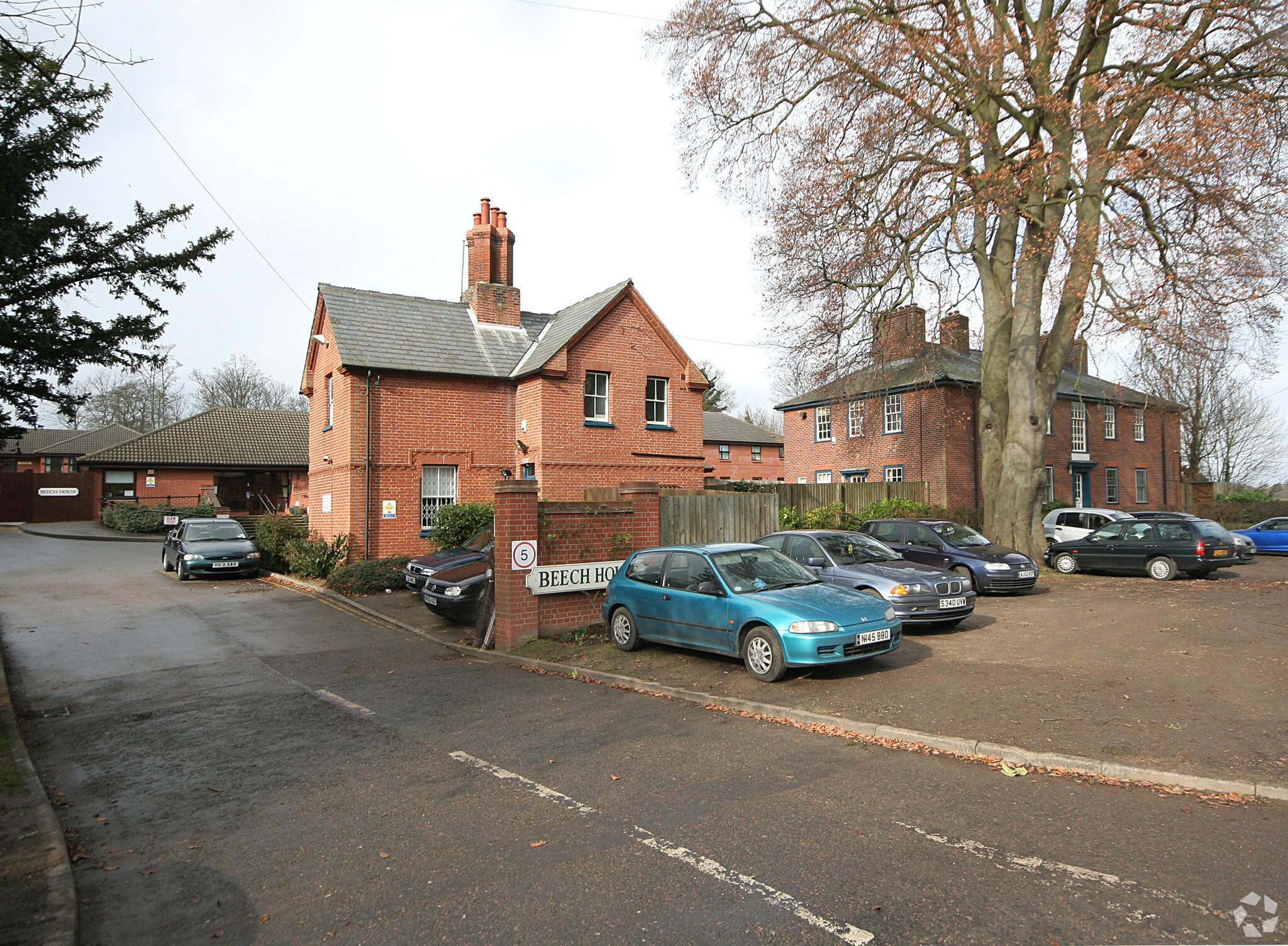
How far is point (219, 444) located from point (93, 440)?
23.6 meters

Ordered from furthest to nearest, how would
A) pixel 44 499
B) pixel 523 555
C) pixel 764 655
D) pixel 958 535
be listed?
pixel 44 499 → pixel 958 535 → pixel 523 555 → pixel 764 655

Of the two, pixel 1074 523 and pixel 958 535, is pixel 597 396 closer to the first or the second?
pixel 958 535

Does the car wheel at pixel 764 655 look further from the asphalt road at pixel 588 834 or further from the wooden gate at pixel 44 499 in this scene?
the wooden gate at pixel 44 499

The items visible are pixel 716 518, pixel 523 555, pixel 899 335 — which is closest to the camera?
pixel 523 555

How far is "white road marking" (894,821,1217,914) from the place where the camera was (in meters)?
3.71

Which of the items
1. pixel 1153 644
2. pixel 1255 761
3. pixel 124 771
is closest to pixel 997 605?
pixel 1153 644

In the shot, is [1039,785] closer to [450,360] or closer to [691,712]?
[691,712]

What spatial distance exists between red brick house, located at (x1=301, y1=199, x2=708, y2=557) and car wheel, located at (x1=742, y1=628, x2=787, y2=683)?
12.2 m

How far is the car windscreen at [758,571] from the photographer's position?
9.09 m

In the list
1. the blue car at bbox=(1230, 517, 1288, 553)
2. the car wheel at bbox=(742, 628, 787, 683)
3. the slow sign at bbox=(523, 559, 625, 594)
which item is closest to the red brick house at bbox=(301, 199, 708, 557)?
the slow sign at bbox=(523, 559, 625, 594)

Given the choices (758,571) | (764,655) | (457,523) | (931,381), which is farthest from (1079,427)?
(764,655)

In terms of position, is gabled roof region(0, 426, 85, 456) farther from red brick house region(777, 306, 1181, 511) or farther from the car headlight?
the car headlight

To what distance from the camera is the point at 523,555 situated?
10.9 meters

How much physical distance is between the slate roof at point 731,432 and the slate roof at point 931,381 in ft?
33.8
